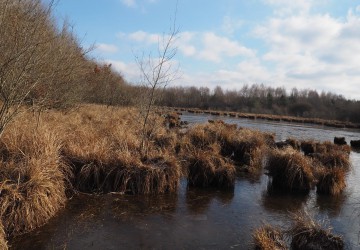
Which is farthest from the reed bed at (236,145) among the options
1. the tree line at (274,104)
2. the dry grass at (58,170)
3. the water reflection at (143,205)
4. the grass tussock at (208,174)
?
the tree line at (274,104)

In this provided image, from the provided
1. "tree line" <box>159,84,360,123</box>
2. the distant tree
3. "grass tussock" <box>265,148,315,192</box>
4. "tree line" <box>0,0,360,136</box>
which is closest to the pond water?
"grass tussock" <box>265,148,315,192</box>

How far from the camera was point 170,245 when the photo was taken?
638cm

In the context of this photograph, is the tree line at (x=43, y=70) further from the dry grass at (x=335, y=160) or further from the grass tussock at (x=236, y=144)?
the dry grass at (x=335, y=160)

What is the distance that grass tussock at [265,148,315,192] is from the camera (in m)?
11.1

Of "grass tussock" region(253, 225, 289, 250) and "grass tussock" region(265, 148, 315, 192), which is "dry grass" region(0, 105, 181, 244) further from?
"grass tussock" region(265, 148, 315, 192)

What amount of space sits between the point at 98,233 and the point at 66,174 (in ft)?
8.62

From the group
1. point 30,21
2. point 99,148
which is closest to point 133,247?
point 99,148

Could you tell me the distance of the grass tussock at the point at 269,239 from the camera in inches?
242

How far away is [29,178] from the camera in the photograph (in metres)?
6.89

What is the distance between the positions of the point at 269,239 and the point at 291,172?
5.36m

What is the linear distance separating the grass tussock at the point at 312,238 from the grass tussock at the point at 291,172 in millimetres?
4395

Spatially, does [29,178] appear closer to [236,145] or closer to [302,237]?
[302,237]

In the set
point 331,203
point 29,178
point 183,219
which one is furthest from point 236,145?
point 29,178

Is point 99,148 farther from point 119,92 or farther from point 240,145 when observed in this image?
point 119,92
